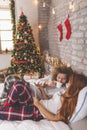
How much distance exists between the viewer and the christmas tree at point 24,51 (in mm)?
4734

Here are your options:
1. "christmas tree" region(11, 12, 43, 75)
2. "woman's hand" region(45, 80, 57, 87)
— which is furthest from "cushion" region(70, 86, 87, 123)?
"christmas tree" region(11, 12, 43, 75)

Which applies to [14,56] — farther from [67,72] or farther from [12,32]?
[67,72]

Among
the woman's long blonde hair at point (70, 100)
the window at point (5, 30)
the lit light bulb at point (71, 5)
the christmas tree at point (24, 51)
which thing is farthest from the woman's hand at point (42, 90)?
the window at point (5, 30)

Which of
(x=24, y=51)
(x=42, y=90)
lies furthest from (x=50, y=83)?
(x=24, y=51)

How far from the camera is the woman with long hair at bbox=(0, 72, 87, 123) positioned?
185 cm

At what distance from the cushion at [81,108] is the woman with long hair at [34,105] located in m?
0.04

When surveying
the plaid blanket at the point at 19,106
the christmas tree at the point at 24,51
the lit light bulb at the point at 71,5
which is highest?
the lit light bulb at the point at 71,5

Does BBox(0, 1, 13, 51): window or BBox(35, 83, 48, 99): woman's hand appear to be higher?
BBox(0, 1, 13, 51): window

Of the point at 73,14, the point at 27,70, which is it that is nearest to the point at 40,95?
the point at 73,14

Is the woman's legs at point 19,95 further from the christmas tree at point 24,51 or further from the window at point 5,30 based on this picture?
the window at point 5,30

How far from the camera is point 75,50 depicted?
3.26 m

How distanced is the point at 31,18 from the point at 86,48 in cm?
288

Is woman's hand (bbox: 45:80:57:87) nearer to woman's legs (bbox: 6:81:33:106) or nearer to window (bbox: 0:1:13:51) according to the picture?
woman's legs (bbox: 6:81:33:106)

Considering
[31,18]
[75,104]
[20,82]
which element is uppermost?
[31,18]
